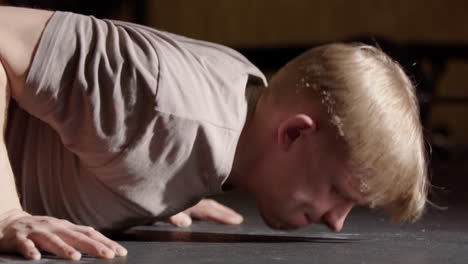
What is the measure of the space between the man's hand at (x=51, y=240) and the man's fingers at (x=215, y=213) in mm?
405

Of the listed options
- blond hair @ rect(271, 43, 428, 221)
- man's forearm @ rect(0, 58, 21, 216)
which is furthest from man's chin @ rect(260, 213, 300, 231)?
man's forearm @ rect(0, 58, 21, 216)

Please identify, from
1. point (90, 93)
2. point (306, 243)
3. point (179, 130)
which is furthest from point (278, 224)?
point (90, 93)

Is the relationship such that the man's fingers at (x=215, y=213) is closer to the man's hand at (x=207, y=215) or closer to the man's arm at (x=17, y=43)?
the man's hand at (x=207, y=215)

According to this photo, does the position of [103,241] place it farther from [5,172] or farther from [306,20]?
[306,20]

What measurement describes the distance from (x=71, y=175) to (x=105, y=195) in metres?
0.06

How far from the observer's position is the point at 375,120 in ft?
3.82

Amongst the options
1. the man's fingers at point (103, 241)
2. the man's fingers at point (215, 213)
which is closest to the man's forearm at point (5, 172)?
the man's fingers at point (103, 241)

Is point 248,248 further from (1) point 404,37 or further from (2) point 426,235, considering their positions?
(1) point 404,37

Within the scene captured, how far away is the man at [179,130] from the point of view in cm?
115

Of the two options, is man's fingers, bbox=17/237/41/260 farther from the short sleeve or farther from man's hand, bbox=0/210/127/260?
the short sleeve

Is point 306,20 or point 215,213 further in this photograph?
point 306,20

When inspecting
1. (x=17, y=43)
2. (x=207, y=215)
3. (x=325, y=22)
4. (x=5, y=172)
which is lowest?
(x=325, y=22)

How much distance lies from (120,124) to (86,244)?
179mm

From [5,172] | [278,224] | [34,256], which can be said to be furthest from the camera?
[278,224]
